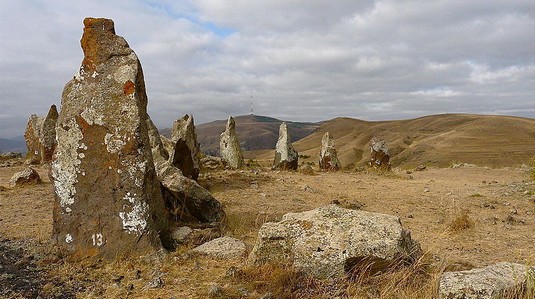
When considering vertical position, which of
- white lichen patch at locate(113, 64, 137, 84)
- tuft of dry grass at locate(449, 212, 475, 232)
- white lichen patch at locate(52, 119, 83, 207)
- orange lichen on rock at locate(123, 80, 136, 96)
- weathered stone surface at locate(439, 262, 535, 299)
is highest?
white lichen patch at locate(113, 64, 137, 84)

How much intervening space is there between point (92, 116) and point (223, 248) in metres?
2.94

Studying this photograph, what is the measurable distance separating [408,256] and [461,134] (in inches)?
3741

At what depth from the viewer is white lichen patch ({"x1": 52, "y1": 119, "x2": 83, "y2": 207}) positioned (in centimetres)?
685

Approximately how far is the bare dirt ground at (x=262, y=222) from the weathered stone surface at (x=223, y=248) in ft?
0.76

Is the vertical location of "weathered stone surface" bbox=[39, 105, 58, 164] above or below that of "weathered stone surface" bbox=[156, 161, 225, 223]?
above

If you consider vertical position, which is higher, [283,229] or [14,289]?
[283,229]

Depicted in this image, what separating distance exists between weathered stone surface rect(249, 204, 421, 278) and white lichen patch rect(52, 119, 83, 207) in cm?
313

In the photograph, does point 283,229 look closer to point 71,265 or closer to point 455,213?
point 71,265

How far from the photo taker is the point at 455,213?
38.6ft

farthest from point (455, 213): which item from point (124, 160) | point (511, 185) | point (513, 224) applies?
point (124, 160)

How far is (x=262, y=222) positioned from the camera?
9.94 metres

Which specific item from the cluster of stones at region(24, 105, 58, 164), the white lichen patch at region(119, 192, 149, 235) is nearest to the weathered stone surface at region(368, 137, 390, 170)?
the cluster of stones at region(24, 105, 58, 164)

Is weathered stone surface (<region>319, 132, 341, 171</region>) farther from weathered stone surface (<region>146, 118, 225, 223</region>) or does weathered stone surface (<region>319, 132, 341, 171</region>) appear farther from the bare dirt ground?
weathered stone surface (<region>146, 118, 225, 223</region>)

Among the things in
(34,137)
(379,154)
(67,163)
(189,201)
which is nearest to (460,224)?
(189,201)
